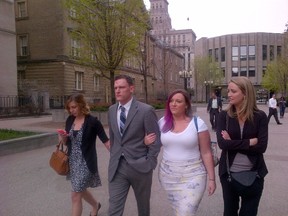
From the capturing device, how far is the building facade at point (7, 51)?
30125 mm

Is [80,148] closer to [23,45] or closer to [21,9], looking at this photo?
[23,45]

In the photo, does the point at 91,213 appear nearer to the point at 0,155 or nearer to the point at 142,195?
the point at 142,195

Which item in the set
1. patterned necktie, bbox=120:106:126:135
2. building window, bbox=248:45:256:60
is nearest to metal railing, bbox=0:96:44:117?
patterned necktie, bbox=120:106:126:135

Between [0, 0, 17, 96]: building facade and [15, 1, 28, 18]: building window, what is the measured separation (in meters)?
8.60

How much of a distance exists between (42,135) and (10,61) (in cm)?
2287

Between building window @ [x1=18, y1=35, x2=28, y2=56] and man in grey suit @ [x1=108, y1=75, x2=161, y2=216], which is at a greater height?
building window @ [x1=18, y1=35, x2=28, y2=56]

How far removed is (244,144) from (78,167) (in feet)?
6.79

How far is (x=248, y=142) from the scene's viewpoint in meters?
3.21

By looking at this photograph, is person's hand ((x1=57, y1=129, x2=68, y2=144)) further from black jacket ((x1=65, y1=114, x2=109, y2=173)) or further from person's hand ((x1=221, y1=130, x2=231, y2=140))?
person's hand ((x1=221, y1=130, x2=231, y2=140))

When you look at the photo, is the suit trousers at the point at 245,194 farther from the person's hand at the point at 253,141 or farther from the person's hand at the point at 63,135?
the person's hand at the point at 63,135

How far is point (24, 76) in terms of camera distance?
39.2m

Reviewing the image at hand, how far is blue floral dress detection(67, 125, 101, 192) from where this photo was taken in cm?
421

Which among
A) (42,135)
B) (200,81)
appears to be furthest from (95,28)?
(200,81)

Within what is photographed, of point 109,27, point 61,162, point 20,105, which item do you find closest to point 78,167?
point 61,162
